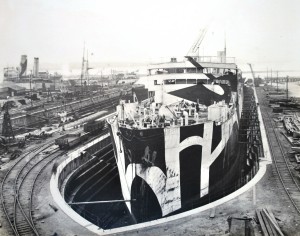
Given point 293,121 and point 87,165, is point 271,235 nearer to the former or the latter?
point 87,165

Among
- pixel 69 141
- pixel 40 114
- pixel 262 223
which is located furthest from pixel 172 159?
pixel 40 114

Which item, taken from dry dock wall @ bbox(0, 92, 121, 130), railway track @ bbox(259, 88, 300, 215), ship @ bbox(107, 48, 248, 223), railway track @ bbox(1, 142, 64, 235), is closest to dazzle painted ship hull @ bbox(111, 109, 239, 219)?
ship @ bbox(107, 48, 248, 223)

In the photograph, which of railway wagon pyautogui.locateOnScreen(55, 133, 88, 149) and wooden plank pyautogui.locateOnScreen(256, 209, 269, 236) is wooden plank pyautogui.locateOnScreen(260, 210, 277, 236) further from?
railway wagon pyautogui.locateOnScreen(55, 133, 88, 149)

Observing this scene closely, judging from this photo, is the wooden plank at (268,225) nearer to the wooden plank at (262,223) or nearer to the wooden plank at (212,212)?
the wooden plank at (262,223)

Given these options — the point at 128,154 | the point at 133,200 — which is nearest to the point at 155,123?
the point at 128,154

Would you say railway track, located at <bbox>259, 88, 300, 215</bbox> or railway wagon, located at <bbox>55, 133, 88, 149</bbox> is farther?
railway wagon, located at <bbox>55, 133, 88, 149</bbox>

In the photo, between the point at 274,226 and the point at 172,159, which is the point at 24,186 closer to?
the point at 172,159

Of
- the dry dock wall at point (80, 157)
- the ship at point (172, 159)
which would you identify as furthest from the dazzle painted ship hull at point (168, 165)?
the dry dock wall at point (80, 157)
